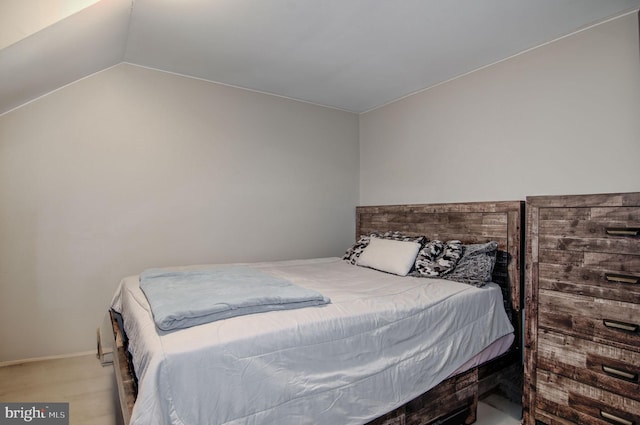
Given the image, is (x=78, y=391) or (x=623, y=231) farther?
(x=78, y=391)

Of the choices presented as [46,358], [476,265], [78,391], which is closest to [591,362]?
[476,265]

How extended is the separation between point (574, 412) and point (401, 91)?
277 centimetres

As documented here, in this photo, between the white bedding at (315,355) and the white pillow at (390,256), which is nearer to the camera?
the white bedding at (315,355)

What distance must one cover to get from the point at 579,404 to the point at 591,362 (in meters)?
0.23

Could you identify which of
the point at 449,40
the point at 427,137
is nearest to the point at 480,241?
the point at 427,137

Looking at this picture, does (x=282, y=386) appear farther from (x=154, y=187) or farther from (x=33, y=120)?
(x=33, y=120)

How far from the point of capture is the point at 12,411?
5.83 feet

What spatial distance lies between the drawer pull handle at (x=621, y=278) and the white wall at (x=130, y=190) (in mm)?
2516

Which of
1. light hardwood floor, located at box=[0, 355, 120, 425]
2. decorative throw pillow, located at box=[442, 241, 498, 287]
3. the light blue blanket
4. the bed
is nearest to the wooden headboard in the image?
the bed

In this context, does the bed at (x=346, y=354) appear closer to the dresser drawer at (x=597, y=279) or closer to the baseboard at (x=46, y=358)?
the dresser drawer at (x=597, y=279)

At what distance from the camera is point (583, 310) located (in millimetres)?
1729

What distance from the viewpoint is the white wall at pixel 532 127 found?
6.52 ft

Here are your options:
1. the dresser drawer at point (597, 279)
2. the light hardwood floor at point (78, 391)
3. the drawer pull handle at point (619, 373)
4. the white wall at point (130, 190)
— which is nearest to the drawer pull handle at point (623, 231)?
the dresser drawer at point (597, 279)

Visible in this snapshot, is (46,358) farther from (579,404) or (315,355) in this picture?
(579,404)
